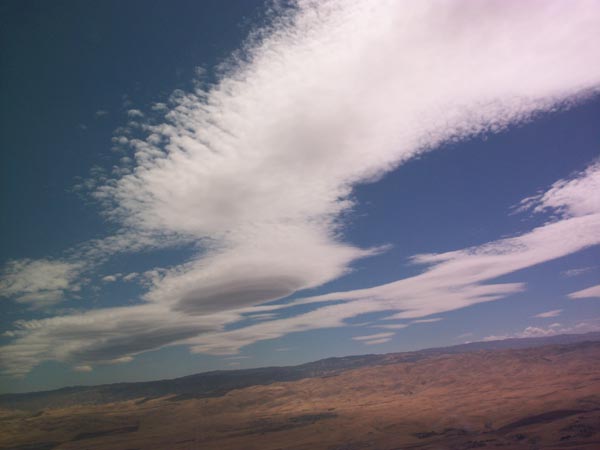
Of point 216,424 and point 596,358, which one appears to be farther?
point 596,358

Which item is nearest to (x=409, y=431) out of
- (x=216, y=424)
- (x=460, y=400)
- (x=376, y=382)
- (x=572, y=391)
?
(x=460, y=400)

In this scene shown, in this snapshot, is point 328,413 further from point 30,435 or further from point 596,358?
point 596,358

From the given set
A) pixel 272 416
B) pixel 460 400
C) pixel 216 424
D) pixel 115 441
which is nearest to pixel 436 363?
pixel 460 400

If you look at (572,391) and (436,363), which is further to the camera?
(436,363)

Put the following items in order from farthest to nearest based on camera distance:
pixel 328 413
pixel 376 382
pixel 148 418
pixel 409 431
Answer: pixel 376 382 < pixel 148 418 < pixel 328 413 < pixel 409 431

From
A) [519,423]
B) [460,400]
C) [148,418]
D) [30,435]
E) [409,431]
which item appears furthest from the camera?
[148,418]

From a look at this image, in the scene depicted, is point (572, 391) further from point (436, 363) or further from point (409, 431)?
point (436, 363)
